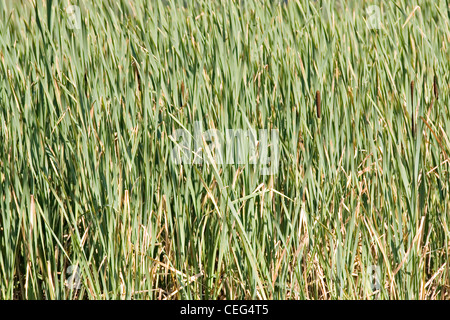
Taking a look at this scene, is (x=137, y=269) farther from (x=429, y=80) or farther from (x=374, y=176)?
(x=429, y=80)

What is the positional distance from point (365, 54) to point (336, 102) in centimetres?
24

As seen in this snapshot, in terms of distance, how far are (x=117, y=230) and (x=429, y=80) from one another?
1.02 m

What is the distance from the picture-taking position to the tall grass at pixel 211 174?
1.43 m

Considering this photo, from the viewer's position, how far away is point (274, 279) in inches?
56.2

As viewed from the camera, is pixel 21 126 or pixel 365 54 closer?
pixel 21 126

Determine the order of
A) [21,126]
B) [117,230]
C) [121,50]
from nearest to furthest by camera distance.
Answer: [117,230], [21,126], [121,50]

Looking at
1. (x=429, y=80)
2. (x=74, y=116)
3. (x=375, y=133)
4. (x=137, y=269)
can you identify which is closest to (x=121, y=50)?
(x=74, y=116)

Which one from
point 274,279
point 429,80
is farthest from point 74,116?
point 429,80

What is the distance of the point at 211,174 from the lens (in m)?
1.48

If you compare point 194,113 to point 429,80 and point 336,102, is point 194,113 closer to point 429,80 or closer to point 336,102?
point 336,102

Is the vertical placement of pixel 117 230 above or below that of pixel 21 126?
below

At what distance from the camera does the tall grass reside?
4.68ft

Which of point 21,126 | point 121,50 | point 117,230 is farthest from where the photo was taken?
point 121,50

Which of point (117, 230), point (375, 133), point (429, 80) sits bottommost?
point (117, 230)
